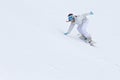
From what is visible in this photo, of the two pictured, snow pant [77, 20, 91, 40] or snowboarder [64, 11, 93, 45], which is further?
snow pant [77, 20, 91, 40]

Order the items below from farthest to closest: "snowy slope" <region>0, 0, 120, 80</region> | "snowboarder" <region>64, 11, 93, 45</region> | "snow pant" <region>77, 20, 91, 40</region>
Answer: "snow pant" <region>77, 20, 91, 40</region>
"snowboarder" <region>64, 11, 93, 45</region>
"snowy slope" <region>0, 0, 120, 80</region>

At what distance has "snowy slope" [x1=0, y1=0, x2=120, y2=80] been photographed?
8658 millimetres

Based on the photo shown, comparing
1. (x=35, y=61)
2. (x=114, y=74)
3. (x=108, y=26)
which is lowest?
(x=108, y=26)

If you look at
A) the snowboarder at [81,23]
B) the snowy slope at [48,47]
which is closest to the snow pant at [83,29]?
the snowboarder at [81,23]

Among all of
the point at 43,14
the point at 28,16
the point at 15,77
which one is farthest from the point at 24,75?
the point at 43,14

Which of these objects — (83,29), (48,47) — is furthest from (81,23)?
(48,47)

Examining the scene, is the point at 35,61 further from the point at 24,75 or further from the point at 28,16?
the point at 28,16

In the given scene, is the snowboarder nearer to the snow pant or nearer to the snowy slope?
the snow pant

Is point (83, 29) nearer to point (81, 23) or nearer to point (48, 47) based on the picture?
point (81, 23)

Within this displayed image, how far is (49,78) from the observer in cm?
841

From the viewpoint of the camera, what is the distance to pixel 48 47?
10297 millimetres

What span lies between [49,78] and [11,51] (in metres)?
1.16

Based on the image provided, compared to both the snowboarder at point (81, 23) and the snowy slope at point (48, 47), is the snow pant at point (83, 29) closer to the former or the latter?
the snowboarder at point (81, 23)

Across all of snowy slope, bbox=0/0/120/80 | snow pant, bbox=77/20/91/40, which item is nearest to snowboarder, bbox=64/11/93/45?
snow pant, bbox=77/20/91/40
